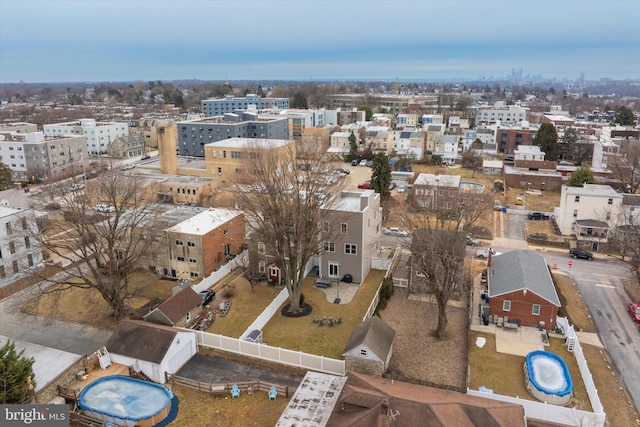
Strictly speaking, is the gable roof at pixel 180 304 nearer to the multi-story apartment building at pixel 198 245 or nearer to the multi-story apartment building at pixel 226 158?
the multi-story apartment building at pixel 198 245

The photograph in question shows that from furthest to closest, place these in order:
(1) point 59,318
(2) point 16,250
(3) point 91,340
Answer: (2) point 16,250 < (1) point 59,318 < (3) point 91,340

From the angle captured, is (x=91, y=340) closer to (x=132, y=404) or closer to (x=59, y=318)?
(x=59, y=318)

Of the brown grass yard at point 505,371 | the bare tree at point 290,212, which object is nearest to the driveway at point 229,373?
the bare tree at point 290,212

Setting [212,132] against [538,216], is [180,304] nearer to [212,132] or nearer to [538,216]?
[538,216]

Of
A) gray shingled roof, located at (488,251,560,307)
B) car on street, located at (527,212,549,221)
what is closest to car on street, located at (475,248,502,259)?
gray shingled roof, located at (488,251,560,307)

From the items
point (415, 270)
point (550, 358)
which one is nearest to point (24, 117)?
point (415, 270)

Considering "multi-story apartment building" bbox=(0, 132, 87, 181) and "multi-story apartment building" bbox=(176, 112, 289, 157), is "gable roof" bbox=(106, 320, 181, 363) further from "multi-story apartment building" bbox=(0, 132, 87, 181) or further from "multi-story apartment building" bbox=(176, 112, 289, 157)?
"multi-story apartment building" bbox=(176, 112, 289, 157)

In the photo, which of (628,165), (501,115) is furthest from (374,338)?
(501,115)
